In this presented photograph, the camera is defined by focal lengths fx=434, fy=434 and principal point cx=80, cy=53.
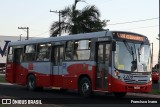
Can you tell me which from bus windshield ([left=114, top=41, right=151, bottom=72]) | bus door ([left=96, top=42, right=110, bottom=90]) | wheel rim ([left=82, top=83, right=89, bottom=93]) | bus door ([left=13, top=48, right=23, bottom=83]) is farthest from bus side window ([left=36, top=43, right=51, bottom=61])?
bus windshield ([left=114, top=41, right=151, bottom=72])

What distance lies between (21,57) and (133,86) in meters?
9.69

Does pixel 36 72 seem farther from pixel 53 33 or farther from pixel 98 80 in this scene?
pixel 53 33

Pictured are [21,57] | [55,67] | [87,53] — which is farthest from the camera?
[21,57]

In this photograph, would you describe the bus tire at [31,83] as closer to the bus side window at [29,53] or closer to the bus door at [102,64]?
the bus side window at [29,53]

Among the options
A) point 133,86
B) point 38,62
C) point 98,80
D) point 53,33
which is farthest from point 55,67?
point 53,33

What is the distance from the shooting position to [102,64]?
774 inches

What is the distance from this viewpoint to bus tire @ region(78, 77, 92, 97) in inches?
795

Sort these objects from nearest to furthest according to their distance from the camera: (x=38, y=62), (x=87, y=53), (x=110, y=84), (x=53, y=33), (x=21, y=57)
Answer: (x=110, y=84), (x=87, y=53), (x=38, y=62), (x=21, y=57), (x=53, y=33)

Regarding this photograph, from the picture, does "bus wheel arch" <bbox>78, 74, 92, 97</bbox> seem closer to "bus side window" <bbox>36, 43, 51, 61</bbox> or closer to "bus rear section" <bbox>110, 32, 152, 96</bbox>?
"bus rear section" <bbox>110, 32, 152, 96</bbox>

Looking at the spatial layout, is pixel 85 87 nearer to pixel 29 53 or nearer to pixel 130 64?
pixel 130 64

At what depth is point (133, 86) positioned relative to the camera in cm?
1928

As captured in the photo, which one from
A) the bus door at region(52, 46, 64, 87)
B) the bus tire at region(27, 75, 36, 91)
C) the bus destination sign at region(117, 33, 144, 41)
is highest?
the bus destination sign at region(117, 33, 144, 41)

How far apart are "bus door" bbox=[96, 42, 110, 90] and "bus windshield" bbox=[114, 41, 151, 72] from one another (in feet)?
1.75

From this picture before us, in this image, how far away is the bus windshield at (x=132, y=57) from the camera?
62.8 ft
